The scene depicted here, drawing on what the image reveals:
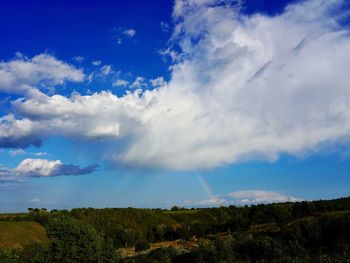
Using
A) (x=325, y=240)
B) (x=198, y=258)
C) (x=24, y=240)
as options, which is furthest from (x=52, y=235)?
(x=24, y=240)

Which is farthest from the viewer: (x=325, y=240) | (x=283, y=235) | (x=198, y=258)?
(x=283, y=235)

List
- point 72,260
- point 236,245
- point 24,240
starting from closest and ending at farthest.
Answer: point 72,260
point 236,245
point 24,240

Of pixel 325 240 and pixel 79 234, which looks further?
pixel 325 240

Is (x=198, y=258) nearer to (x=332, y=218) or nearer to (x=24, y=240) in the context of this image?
(x=332, y=218)

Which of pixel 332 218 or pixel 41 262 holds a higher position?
pixel 332 218

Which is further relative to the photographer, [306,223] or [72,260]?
[306,223]

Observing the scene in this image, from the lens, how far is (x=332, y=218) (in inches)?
5084

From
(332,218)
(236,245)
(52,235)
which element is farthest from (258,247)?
(332,218)

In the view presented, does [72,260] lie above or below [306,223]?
below

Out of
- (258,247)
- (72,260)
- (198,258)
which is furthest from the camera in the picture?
(258,247)

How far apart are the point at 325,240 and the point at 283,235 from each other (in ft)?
44.4

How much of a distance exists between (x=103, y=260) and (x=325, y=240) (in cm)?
6867

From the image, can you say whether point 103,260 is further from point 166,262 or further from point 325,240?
point 325,240

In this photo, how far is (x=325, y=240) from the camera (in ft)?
366
